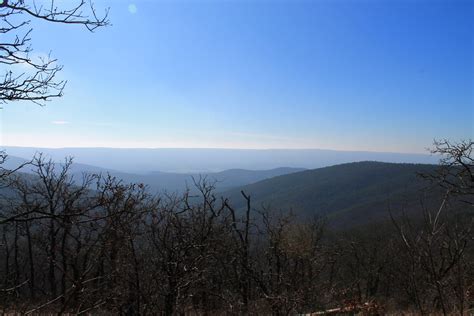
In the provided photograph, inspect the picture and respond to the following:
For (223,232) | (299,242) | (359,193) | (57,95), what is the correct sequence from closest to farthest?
1. (57,95)
2. (223,232)
3. (299,242)
4. (359,193)

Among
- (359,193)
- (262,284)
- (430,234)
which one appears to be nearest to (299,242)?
(262,284)

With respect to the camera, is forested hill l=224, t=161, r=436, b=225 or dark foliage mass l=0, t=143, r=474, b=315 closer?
dark foliage mass l=0, t=143, r=474, b=315

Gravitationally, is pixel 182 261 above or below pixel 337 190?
above

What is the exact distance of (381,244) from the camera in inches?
1930

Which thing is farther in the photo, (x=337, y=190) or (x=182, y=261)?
(x=337, y=190)

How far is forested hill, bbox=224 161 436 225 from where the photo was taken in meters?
123

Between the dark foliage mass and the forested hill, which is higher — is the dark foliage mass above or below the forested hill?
above

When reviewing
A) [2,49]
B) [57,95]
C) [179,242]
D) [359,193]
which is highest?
[2,49]

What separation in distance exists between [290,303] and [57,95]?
552cm

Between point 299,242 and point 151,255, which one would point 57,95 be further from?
point 299,242

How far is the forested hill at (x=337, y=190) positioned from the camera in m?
123

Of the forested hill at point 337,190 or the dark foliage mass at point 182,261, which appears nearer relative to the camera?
the dark foliage mass at point 182,261

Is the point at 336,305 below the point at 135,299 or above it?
below

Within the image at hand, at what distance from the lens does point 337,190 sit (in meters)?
156
